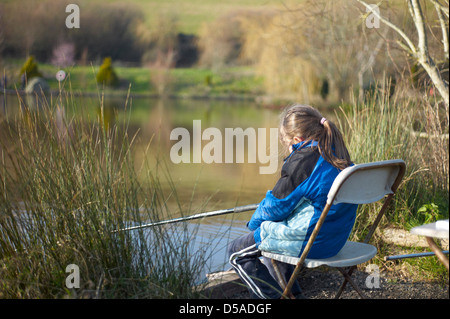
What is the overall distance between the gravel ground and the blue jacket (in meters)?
0.52

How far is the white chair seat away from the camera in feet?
7.54

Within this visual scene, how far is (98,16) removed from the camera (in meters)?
51.6

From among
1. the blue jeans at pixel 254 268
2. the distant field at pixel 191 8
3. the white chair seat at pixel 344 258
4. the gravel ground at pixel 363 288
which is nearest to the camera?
the white chair seat at pixel 344 258

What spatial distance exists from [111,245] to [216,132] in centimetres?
1080

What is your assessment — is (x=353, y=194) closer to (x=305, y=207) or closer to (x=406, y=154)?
(x=305, y=207)

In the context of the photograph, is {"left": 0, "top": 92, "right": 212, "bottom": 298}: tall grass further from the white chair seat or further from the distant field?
the distant field

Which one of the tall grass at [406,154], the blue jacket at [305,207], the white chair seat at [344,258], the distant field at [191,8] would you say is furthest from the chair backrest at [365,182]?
the distant field at [191,8]

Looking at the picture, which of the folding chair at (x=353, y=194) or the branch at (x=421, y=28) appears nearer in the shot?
the folding chair at (x=353, y=194)

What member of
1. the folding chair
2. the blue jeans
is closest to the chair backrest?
the folding chair

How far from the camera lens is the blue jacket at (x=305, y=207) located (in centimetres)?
236

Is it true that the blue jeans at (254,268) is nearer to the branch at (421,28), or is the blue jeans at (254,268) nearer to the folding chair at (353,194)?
the folding chair at (353,194)

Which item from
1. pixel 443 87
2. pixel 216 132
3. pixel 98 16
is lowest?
pixel 216 132
